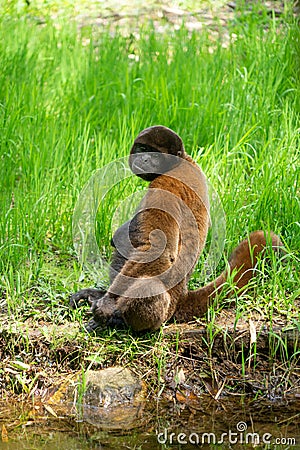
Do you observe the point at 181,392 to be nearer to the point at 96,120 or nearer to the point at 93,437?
the point at 93,437

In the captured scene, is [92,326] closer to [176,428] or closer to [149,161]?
[176,428]

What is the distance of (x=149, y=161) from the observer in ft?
12.4

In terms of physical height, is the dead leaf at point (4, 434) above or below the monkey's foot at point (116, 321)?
below

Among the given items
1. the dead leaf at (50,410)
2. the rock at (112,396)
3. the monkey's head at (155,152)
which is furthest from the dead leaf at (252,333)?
the dead leaf at (50,410)

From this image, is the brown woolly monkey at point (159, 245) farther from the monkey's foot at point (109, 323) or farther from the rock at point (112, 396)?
the rock at point (112, 396)

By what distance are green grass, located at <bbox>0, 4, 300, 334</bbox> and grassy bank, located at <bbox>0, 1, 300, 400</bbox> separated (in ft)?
0.04

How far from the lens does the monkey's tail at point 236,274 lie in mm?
4027

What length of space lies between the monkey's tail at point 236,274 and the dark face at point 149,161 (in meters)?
0.71

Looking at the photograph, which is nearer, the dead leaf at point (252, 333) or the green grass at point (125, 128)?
the dead leaf at point (252, 333)

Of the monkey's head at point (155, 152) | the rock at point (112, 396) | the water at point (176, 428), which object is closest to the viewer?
the water at point (176, 428)

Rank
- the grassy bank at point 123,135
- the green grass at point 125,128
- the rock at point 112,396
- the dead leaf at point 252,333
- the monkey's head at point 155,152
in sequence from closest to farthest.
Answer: the rock at point 112,396
the monkey's head at point 155,152
the dead leaf at point 252,333
the grassy bank at point 123,135
the green grass at point 125,128

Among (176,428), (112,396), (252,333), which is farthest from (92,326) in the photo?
(252,333)

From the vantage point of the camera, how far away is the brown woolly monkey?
3.59 m

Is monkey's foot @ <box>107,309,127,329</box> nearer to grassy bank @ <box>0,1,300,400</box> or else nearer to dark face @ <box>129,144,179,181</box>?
grassy bank @ <box>0,1,300,400</box>
